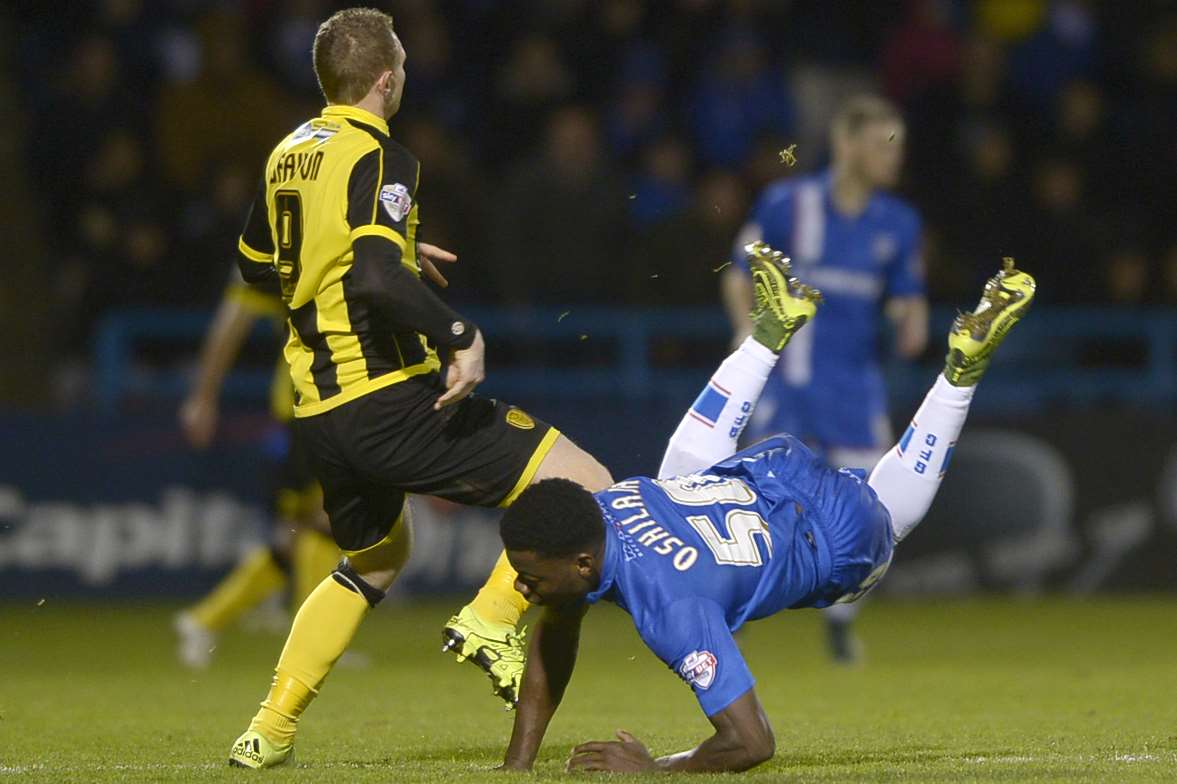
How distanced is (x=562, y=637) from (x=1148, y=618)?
6.72m

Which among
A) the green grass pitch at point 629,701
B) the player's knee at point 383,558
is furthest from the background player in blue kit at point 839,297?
the player's knee at point 383,558

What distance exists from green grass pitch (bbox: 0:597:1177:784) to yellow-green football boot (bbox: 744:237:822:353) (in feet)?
4.15

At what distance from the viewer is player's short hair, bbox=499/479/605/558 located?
4801 millimetres

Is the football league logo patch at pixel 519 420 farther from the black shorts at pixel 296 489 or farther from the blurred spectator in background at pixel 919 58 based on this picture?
A: the blurred spectator in background at pixel 919 58

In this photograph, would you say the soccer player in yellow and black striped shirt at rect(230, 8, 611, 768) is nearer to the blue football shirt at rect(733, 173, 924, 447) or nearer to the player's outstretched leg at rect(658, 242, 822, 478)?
the player's outstretched leg at rect(658, 242, 822, 478)

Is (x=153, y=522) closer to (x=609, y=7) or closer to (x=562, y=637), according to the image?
(x=609, y=7)

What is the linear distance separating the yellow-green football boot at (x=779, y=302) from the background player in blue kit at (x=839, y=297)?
287 centimetres

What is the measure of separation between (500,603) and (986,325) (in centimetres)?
180

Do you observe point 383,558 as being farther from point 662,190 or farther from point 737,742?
point 662,190

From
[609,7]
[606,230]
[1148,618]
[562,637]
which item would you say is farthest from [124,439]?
[562,637]

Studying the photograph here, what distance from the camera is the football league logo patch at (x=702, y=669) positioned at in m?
4.75

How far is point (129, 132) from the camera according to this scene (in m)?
12.7

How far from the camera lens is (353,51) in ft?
18.4

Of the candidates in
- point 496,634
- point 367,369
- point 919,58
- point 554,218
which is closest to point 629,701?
point 496,634
